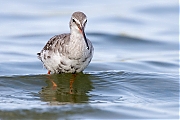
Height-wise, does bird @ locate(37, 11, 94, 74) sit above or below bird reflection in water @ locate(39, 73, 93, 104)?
above

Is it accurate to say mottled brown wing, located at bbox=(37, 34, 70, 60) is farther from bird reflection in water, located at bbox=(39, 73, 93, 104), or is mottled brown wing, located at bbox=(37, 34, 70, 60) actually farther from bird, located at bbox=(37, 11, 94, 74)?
bird reflection in water, located at bbox=(39, 73, 93, 104)

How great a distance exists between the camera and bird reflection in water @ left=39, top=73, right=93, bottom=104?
12352 millimetres

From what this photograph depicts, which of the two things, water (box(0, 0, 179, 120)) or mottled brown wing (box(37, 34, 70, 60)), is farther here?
mottled brown wing (box(37, 34, 70, 60))

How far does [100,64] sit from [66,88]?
3310 mm

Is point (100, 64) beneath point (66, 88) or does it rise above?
above

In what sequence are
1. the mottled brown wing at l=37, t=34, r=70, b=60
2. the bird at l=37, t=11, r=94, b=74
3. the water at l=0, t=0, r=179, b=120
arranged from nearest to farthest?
the water at l=0, t=0, r=179, b=120 → the bird at l=37, t=11, r=94, b=74 → the mottled brown wing at l=37, t=34, r=70, b=60

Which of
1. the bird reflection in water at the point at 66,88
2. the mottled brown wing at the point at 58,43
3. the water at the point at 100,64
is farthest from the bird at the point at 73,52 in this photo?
the water at the point at 100,64

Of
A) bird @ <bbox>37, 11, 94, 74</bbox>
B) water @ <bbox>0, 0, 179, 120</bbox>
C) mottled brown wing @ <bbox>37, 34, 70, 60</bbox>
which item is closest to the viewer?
water @ <bbox>0, 0, 179, 120</bbox>

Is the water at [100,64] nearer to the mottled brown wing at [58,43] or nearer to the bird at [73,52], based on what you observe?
the bird at [73,52]

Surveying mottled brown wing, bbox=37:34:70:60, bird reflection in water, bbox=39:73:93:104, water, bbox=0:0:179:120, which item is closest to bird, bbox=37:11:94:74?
mottled brown wing, bbox=37:34:70:60

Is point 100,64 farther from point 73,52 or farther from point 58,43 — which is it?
point 73,52

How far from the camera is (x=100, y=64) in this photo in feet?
53.7

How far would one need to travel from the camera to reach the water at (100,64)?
11479 mm

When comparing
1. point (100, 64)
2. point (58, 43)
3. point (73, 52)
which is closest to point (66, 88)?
point (73, 52)
